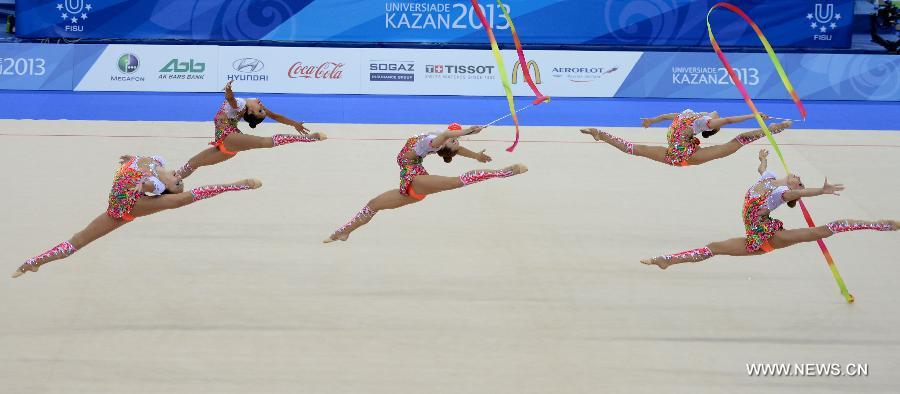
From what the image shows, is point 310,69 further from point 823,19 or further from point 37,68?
point 823,19

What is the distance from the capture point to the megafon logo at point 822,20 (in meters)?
17.4

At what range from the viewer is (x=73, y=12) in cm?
1711

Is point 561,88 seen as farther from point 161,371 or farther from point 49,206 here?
point 161,371

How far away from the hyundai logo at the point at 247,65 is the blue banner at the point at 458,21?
1.91ft

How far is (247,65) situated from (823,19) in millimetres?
9079

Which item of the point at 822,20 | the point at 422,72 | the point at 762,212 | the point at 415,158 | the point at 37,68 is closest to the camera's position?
the point at 762,212

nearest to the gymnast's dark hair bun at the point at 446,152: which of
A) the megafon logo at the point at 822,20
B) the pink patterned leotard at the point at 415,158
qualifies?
the pink patterned leotard at the point at 415,158

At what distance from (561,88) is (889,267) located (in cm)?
762

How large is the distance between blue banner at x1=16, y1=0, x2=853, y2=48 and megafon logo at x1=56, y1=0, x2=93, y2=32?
35 mm

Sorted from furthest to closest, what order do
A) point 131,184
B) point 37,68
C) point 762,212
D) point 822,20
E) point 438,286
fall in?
1. point 822,20
2. point 37,68
3. point 438,286
4. point 131,184
5. point 762,212

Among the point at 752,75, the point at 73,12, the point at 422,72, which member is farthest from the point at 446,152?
the point at 73,12

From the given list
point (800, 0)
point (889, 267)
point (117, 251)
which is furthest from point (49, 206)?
point (800, 0)

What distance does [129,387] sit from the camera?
7.75m

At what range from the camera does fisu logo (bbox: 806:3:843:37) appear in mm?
17438
